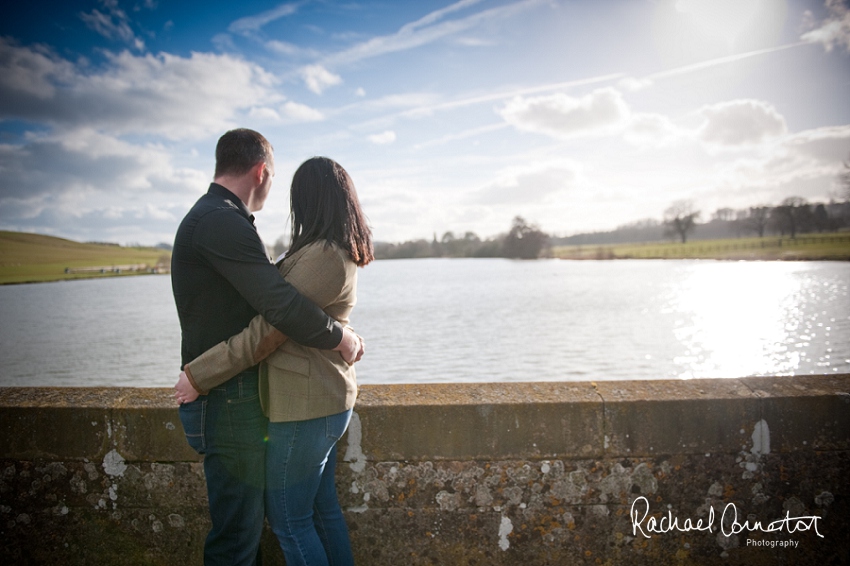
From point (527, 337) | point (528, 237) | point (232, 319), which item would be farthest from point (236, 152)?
point (528, 237)

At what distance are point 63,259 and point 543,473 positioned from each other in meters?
51.5

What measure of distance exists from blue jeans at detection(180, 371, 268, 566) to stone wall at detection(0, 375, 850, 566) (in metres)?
0.49

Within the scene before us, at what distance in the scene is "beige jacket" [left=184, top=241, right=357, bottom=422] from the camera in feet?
6.35

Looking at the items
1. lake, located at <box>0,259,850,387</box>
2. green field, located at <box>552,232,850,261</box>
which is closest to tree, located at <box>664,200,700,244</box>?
green field, located at <box>552,232,850,261</box>

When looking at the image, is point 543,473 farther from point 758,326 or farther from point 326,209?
point 758,326

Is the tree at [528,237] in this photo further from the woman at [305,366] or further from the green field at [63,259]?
the woman at [305,366]

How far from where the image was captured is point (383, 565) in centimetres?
246

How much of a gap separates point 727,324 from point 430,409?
79.3 feet

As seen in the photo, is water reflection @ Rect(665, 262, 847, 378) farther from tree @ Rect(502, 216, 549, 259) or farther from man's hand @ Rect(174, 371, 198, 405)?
tree @ Rect(502, 216, 549, 259)

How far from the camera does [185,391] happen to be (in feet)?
6.43

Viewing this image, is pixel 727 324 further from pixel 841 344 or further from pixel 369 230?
pixel 369 230

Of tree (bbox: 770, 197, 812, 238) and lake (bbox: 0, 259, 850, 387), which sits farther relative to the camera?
tree (bbox: 770, 197, 812, 238)

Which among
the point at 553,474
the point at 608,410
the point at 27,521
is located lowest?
the point at 27,521

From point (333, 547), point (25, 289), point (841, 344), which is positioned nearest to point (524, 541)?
point (333, 547)
